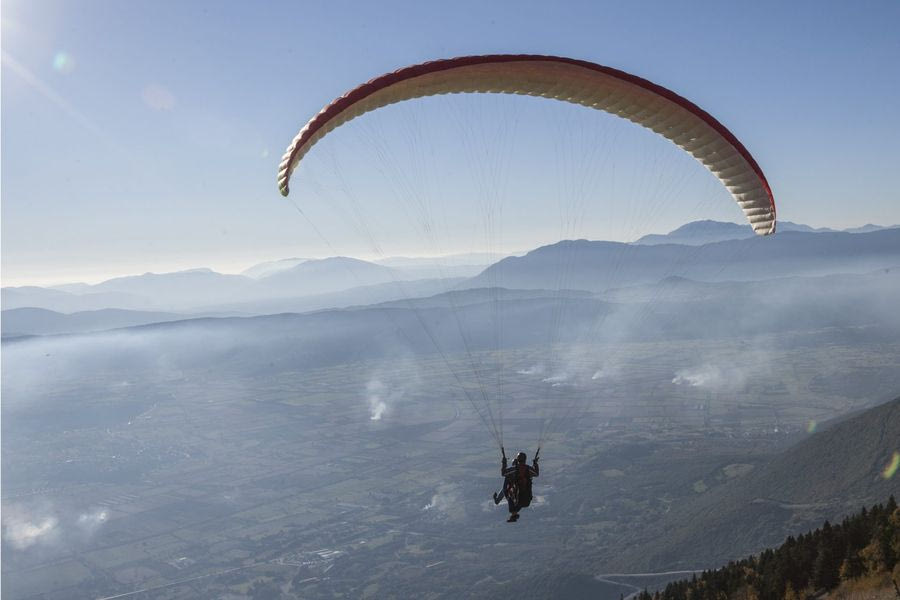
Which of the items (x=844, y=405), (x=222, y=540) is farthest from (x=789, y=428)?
(x=222, y=540)

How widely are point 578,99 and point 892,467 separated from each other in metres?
89.1

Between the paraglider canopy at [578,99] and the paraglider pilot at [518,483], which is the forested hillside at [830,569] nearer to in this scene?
the paraglider pilot at [518,483]

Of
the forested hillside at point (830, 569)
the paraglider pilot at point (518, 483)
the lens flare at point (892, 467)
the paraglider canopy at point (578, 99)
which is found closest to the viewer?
the paraglider canopy at point (578, 99)

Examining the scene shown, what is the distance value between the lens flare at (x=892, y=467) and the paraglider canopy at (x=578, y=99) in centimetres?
8285

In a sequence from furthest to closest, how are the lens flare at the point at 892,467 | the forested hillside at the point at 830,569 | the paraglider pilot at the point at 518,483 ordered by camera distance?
the lens flare at the point at 892,467 < the forested hillside at the point at 830,569 < the paraglider pilot at the point at 518,483

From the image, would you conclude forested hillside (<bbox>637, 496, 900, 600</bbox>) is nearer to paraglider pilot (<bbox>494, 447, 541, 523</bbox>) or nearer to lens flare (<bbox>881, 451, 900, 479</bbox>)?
paraglider pilot (<bbox>494, 447, 541, 523</bbox>)

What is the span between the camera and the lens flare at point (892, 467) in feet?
271

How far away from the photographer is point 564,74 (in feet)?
52.7

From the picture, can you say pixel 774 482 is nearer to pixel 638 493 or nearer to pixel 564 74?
pixel 638 493

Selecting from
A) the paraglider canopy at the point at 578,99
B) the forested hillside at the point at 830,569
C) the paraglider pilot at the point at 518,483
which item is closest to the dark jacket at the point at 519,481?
the paraglider pilot at the point at 518,483

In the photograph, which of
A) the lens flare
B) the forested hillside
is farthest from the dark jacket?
the lens flare

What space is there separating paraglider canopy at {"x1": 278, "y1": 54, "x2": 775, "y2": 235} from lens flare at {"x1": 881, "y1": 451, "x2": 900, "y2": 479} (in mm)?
82854

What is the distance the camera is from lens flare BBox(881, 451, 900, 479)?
271 feet

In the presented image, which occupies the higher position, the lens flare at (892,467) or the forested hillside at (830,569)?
the forested hillside at (830,569)
